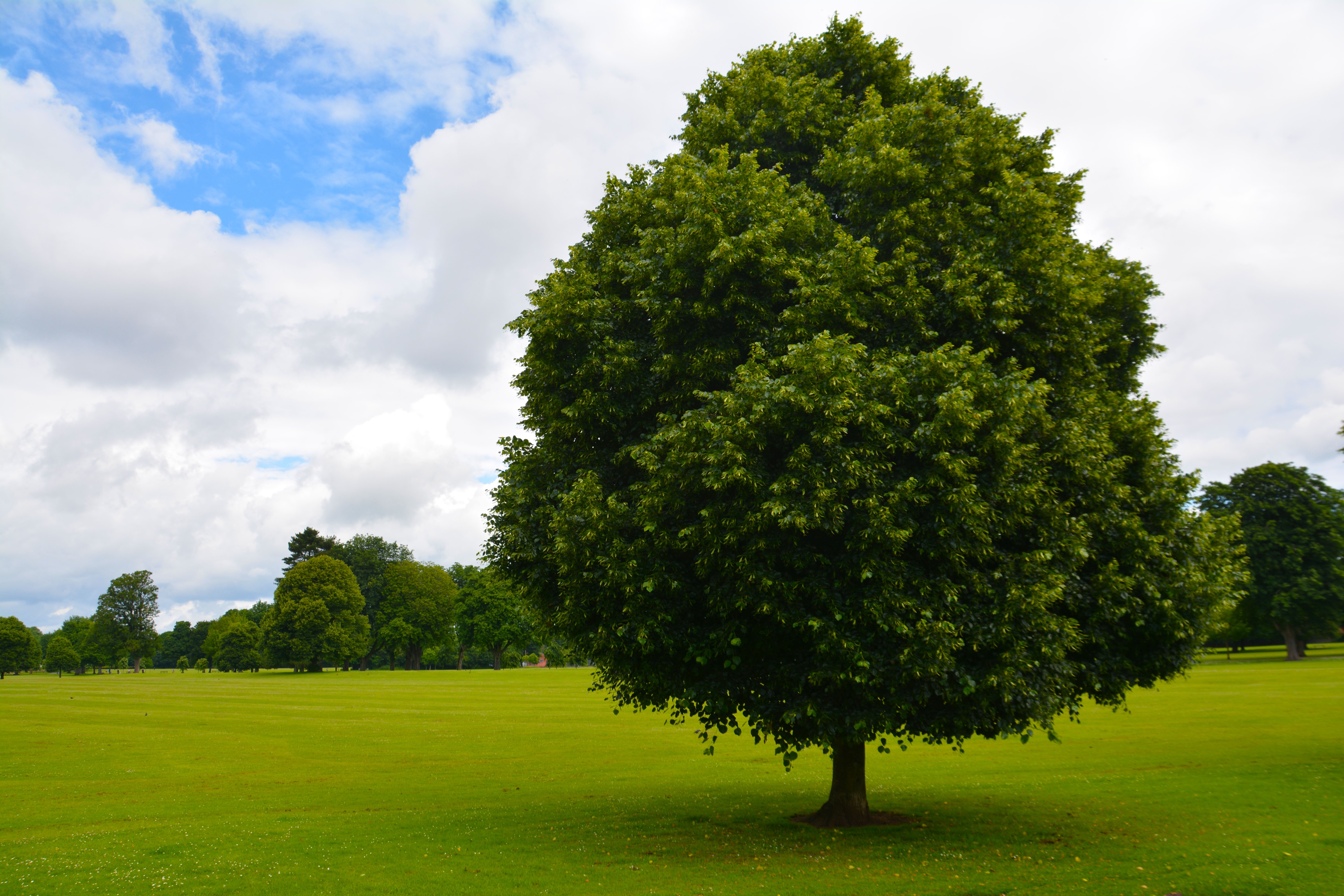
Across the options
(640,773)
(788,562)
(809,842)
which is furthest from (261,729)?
(788,562)

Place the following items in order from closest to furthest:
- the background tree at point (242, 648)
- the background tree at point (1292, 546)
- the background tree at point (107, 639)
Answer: the background tree at point (1292, 546)
the background tree at point (242, 648)
the background tree at point (107, 639)

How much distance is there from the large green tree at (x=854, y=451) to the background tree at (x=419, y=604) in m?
121

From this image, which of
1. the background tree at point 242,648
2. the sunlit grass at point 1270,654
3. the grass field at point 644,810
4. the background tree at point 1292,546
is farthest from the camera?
the background tree at point 242,648

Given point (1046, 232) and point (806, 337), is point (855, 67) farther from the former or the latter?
point (806, 337)

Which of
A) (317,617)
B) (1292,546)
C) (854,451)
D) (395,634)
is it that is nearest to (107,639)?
(395,634)

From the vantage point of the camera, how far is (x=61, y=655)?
14725cm

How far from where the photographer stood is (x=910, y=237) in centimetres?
1631

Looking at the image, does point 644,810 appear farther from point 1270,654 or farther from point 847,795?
point 1270,654

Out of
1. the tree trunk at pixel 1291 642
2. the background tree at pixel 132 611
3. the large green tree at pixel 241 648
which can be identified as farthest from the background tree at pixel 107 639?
the tree trunk at pixel 1291 642

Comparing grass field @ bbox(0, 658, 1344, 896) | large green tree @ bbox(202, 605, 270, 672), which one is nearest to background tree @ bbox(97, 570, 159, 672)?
large green tree @ bbox(202, 605, 270, 672)

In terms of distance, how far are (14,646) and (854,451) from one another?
163669 mm

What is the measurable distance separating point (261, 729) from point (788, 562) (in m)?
41.1

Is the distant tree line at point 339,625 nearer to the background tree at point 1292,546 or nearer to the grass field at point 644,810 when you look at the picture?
the grass field at point 644,810

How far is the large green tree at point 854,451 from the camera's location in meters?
13.5
